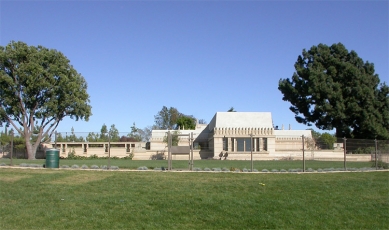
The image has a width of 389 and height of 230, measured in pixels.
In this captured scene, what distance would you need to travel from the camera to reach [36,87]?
156 feet

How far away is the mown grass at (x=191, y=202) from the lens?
1006 cm

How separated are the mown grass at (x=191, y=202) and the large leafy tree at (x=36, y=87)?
34.1 m

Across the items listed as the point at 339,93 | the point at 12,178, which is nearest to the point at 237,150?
the point at 339,93

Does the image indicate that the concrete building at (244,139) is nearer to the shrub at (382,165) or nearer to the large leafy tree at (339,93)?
the large leafy tree at (339,93)

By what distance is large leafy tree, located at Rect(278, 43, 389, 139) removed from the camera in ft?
160

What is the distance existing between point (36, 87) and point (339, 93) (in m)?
36.9

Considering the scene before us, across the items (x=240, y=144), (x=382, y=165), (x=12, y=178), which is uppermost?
(x=240, y=144)

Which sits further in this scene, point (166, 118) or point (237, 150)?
point (166, 118)

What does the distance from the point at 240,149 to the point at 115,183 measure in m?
35.2

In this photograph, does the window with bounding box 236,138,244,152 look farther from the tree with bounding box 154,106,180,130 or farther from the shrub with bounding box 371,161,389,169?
the tree with bounding box 154,106,180,130

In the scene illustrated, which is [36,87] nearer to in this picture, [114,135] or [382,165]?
[114,135]

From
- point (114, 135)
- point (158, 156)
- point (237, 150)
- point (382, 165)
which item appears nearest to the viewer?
point (382, 165)

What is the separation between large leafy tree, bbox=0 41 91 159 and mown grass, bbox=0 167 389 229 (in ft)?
112

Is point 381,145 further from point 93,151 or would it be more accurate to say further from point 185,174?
point 93,151
